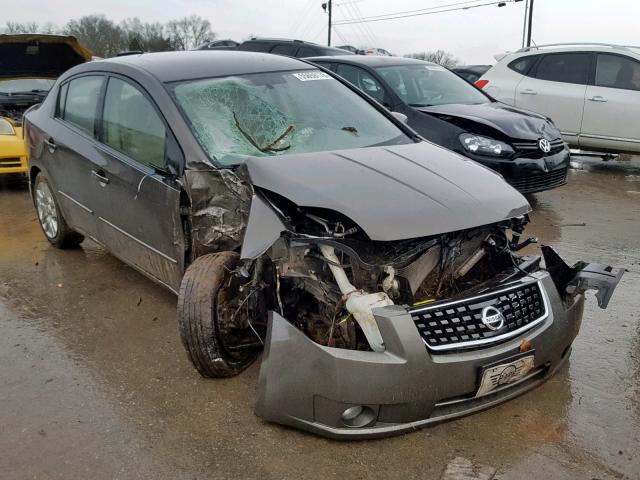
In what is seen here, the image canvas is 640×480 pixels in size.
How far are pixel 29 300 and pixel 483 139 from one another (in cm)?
418

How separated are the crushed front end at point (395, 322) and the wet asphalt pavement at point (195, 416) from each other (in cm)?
15

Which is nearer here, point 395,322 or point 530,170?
point 395,322

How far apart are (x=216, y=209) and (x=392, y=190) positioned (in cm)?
92

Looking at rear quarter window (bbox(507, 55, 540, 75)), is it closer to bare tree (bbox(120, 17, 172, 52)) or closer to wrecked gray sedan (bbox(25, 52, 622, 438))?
wrecked gray sedan (bbox(25, 52, 622, 438))

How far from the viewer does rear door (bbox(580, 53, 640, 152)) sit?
26.5 feet

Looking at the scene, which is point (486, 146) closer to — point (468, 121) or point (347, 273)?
point (468, 121)

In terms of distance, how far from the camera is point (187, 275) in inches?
117

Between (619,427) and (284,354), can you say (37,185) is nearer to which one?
(284,354)

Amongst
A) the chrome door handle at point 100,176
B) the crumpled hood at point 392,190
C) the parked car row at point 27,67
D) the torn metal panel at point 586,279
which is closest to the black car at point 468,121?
the crumpled hood at point 392,190

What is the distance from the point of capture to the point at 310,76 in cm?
414

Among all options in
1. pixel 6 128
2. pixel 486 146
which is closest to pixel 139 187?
pixel 486 146

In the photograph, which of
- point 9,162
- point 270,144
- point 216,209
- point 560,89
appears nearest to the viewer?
point 216,209

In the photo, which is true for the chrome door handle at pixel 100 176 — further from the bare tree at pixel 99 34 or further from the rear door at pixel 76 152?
the bare tree at pixel 99 34

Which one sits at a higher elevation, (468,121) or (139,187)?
(139,187)
